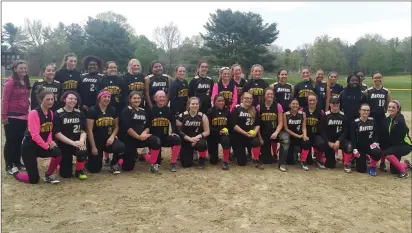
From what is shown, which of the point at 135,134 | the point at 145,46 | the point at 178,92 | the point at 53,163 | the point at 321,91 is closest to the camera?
the point at 53,163

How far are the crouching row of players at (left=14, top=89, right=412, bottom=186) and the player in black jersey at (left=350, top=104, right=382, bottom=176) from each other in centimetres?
2

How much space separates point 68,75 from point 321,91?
488 centimetres

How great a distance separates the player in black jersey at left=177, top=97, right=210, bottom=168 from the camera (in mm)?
6031

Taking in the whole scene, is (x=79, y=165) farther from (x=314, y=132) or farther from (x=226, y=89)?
(x=314, y=132)

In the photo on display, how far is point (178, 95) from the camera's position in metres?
6.57

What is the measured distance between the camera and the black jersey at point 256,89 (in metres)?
6.66

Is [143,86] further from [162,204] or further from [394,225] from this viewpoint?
[394,225]

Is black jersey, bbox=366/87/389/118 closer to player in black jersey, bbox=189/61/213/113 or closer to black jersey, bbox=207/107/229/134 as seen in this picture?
black jersey, bbox=207/107/229/134

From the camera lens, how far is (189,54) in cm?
4334

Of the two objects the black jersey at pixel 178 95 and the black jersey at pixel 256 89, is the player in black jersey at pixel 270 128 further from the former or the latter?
the black jersey at pixel 178 95

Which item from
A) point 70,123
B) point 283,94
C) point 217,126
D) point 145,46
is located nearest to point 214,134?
point 217,126

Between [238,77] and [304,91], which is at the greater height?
[238,77]

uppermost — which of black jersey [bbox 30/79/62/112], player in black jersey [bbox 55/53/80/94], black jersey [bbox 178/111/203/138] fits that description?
player in black jersey [bbox 55/53/80/94]

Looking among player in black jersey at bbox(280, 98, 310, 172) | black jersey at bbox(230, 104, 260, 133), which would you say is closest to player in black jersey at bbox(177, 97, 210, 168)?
black jersey at bbox(230, 104, 260, 133)
